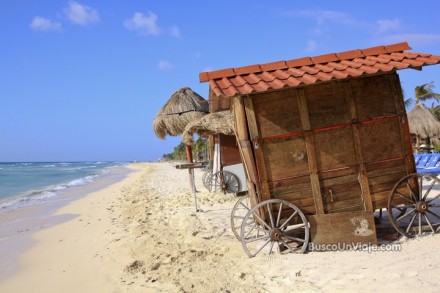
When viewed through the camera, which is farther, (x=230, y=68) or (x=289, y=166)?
(x=230, y=68)

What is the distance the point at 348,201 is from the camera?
16.9 feet

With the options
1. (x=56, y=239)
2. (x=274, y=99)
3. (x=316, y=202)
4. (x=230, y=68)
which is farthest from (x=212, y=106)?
(x=56, y=239)

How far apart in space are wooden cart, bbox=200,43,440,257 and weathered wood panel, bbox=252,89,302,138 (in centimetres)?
1

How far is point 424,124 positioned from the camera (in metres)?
20.0

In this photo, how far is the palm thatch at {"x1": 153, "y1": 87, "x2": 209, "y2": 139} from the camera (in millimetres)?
12742

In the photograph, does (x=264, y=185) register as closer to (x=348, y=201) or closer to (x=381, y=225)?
(x=348, y=201)

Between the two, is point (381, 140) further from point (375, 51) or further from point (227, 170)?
point (227, 170)

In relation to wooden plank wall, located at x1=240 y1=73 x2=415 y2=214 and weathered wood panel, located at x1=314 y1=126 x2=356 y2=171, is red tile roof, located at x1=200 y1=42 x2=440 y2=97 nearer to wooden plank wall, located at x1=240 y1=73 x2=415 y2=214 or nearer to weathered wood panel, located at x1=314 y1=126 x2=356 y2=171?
wooden plank wall, located at x1=240 y1=73 x2=415 y2=214

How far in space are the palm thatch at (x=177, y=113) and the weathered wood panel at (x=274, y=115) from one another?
7.65 metres

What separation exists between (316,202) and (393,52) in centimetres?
239

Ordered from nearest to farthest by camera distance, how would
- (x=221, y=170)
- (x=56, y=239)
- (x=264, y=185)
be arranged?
1. (x=264, y=185)
2. (x=56, y=239)
3. (x=221, y=170)

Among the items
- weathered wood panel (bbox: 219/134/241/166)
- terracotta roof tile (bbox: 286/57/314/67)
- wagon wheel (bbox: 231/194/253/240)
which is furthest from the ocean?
terracotta roof tile (bbox: 286/57/314/67)

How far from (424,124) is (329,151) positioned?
690 inches

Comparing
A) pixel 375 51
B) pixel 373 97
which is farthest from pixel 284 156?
pixel 375 51
